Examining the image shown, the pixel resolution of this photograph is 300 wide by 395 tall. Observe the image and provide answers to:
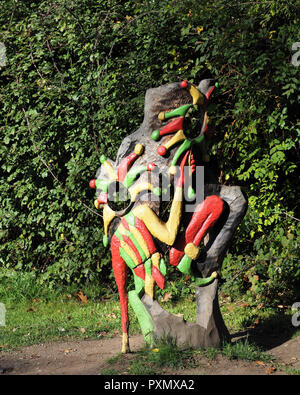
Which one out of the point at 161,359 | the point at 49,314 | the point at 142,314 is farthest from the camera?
the point at 49,314

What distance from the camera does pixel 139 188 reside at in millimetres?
4102

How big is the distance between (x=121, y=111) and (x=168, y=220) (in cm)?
230

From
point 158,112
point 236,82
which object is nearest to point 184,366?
point 158,112

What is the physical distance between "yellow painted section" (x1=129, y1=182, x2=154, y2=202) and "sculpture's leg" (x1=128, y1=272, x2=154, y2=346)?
2.13 feet

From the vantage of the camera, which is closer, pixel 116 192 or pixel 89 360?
pixel 89 360

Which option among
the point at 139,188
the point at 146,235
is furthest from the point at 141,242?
the point at 139,188

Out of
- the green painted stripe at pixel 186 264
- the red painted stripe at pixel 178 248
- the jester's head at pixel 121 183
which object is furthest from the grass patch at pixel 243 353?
the jester's head at pixel 121 183

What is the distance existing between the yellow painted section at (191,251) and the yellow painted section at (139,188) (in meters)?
0.52

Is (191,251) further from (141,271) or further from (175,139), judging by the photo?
(175,139)

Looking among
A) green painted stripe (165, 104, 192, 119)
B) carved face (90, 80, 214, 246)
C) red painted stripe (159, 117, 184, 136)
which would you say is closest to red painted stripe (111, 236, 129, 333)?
carved face (90, 80, 214, 246)

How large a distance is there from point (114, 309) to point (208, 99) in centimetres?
281

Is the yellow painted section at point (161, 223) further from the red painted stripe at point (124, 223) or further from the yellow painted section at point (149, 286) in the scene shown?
the yellow painted section at point (149, 286)

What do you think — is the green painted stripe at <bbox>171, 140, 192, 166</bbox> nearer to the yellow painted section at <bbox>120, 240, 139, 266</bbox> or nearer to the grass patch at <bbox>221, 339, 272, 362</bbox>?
the yellow painted section at <bbox>120, 240, 139, 266</bbox>

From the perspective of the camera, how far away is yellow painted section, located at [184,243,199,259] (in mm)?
4051
